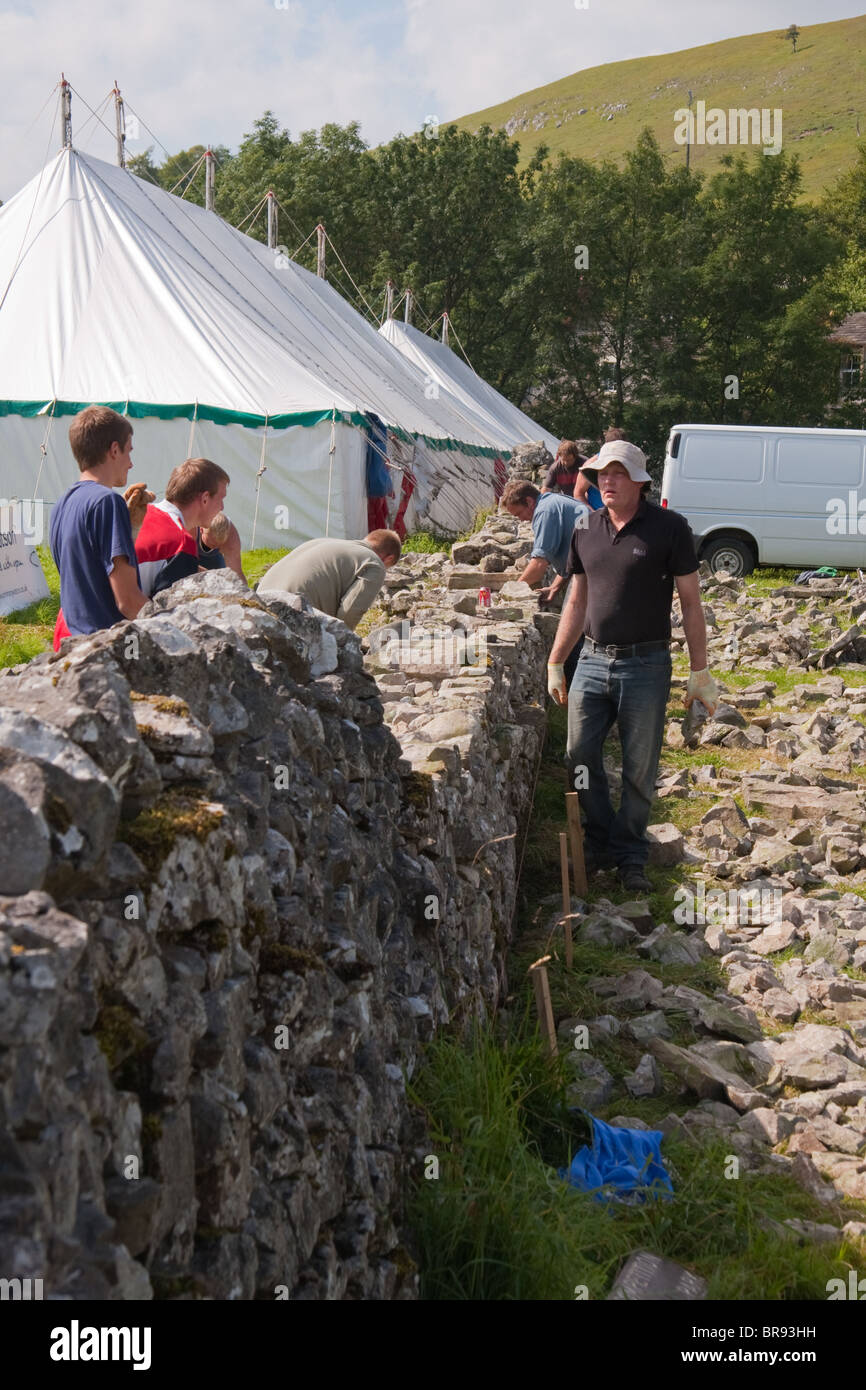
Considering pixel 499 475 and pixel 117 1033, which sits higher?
pixel 499 475

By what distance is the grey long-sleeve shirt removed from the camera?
18.8ft

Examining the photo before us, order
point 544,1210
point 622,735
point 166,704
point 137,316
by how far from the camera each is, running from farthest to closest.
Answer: point 137,316 → point 622,735 → point 544,1210 → point 166,704

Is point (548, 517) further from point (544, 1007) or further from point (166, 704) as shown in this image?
point (166, 704)

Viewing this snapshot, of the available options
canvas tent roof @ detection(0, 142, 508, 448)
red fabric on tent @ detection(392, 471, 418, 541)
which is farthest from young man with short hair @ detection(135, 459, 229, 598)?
red fabric on tent @ detection(392, 471, 418, 541)

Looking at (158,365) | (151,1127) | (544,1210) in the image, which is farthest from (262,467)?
(151,1127)

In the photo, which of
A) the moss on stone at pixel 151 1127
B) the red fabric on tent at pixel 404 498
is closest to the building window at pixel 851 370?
the red fabric on tent at pixel 404 498

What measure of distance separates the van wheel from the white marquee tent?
4.42m

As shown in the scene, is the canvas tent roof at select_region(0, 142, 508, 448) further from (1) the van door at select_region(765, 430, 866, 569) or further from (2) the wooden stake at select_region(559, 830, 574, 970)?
(2) the wooden stake at select_region(559, 830, 574, 970)

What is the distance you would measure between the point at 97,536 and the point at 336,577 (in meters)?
2.01

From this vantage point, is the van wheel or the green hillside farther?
the green hillside

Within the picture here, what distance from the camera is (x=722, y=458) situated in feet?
55.7

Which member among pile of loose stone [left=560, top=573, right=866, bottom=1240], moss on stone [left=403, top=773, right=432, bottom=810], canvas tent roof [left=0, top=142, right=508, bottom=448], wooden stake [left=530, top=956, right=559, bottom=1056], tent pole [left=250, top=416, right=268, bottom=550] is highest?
canvas tent roof [left=0, top=142, right=508, bottom=448]

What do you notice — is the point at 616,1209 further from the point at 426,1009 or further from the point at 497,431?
the point at 497,431

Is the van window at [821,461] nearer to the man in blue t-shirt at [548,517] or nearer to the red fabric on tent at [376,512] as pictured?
the red fabric on tent at [376,512]
